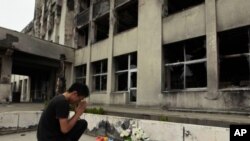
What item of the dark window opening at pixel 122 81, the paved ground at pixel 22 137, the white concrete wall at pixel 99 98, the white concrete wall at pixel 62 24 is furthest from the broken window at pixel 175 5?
the white concrete wall at pixel 62 24

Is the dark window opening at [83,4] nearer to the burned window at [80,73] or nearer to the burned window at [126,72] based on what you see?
the burned window at [80,73]

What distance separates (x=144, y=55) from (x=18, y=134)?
689 centimetres

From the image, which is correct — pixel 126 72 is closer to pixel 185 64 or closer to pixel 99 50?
pixel 99 50

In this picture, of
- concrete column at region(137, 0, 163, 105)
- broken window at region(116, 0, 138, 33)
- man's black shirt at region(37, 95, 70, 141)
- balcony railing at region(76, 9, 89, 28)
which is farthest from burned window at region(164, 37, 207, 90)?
balcony railing at region(76, 9, 89, 28)

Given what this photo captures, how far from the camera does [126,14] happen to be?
1572 cm

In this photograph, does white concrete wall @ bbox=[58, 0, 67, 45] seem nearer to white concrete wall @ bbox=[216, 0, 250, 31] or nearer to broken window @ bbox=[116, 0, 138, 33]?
broken window @ bbox=[116, 0, 138, 33]

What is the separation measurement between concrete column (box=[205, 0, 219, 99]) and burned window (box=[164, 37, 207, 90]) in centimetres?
62

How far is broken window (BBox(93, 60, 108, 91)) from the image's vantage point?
15.5 meters

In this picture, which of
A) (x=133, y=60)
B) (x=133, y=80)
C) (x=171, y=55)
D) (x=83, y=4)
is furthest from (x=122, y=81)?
(x=83, y=4)

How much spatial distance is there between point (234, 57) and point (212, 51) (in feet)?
2.63

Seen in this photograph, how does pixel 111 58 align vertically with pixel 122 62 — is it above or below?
above

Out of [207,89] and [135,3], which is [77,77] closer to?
[135,3]

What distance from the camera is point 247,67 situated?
8.06m

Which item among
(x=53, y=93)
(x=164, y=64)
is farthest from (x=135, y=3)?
(x=53, y=93)
